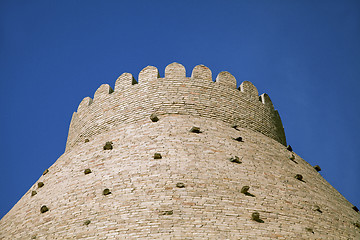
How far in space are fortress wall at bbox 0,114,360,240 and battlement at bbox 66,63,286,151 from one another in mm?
547

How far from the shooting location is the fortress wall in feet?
28.2

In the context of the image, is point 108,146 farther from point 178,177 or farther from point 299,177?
point 299,177

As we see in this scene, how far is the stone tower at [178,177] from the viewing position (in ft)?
28.7

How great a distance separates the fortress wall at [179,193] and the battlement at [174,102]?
55 cm

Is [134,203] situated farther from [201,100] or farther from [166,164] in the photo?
Answer: [201,100]

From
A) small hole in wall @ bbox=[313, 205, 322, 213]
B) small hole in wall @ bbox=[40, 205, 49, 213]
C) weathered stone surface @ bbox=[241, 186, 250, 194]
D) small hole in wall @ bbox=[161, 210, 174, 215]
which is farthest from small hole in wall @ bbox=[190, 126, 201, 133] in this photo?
small hole in wall @ bbox=[40, 205, 49, 213]

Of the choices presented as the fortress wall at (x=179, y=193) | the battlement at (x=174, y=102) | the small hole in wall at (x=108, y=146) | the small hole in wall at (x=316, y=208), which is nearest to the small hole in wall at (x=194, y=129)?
the fortress wall at (x=179, y=193)

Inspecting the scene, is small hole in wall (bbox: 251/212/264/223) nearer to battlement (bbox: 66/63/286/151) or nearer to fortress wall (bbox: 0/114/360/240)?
fortress wall (bbox: 0/114/360/240)

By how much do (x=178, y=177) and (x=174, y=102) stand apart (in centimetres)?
356

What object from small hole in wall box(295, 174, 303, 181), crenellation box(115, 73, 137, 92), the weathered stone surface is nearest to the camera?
the weathered stone surface

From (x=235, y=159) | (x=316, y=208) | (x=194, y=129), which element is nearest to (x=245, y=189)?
(x=235, y=159)

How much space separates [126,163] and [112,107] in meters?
3.42

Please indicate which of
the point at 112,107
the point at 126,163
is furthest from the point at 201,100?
the point at 126,163

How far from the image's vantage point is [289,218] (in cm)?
927
